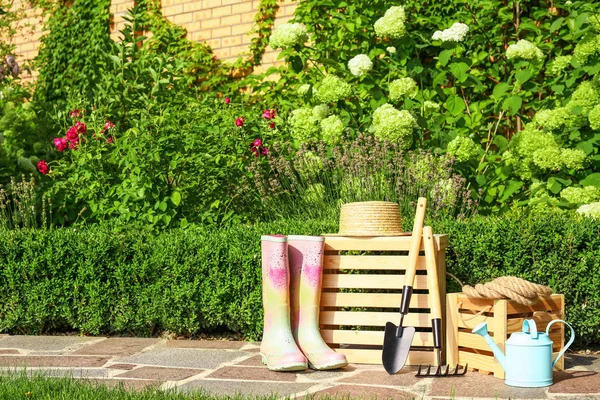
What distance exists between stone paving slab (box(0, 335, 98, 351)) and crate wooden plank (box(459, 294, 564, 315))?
2237 millimetres

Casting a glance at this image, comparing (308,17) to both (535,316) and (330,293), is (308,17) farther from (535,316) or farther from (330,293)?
(535,316)

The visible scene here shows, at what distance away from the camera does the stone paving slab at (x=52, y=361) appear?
4043 mm

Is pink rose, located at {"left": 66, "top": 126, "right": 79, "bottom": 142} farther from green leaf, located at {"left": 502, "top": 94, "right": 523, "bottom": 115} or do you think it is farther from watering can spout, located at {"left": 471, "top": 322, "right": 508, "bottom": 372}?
watering can spout, located at {"left": 471, "top": 322, "right": 508, "bottom": 372}

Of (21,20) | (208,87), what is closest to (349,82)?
(208,87)

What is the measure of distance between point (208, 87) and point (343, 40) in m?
1.79

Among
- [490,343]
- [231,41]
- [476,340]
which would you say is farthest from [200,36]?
[490,343]

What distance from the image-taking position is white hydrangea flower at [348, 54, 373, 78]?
628 cm

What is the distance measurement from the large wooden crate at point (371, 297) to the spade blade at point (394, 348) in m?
0.25

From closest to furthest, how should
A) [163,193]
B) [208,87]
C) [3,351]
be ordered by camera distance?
[3,351] → [163,193] → [208,87]

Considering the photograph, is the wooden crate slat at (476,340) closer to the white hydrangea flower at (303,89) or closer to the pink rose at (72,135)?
the white hydrangea flower at (303,89)

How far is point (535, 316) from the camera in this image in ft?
12.3

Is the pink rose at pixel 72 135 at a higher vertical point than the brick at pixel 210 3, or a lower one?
lower

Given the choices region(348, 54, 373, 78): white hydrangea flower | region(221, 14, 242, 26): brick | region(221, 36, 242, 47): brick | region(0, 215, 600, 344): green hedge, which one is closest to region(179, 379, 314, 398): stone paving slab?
region(0, 215, 600, 344): green hedge

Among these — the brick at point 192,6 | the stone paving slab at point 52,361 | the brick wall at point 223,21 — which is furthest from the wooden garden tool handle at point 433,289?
the brick at point 192,6
